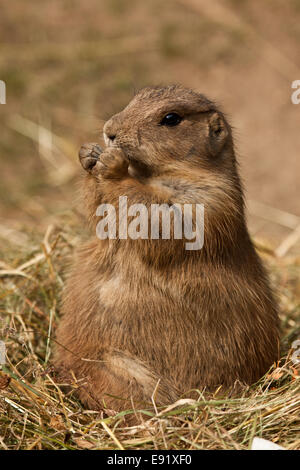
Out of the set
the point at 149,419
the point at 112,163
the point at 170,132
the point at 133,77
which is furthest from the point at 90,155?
the point at 133,77

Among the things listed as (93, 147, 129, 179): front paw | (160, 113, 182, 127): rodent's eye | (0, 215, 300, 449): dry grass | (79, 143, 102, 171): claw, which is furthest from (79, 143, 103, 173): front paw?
(0, 215, 300, 449): dry grass

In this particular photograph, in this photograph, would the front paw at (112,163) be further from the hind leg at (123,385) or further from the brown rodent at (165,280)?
the hind leg at (123,385)

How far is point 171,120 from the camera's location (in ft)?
12.6

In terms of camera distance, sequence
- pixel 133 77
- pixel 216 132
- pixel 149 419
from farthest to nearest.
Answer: pixel 133 77 < pixel 216 132 < pixel 149 419

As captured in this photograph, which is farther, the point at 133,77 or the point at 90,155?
the point at 133,77

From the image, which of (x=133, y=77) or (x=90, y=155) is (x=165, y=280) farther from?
(x=133, y=77)

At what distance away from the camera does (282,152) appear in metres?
8.99

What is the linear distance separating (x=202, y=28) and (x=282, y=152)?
3147mm

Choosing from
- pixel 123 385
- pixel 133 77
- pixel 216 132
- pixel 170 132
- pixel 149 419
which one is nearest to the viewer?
pixel 149 419

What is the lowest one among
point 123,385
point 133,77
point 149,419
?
point 149,419

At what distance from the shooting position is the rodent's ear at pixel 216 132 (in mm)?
3926

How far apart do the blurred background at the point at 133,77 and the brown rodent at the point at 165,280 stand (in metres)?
3.42

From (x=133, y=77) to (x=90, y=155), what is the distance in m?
6.55

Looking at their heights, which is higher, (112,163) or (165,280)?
(112,163)
